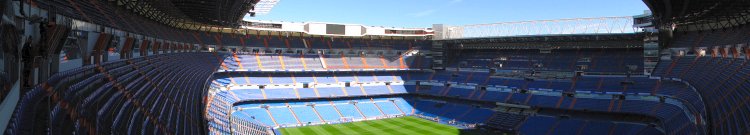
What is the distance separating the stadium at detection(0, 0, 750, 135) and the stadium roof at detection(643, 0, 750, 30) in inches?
4.0

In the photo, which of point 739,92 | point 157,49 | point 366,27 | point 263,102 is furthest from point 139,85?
point 366,27

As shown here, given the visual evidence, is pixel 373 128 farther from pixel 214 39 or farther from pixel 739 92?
pixel 739 92

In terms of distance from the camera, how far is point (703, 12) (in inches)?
1025

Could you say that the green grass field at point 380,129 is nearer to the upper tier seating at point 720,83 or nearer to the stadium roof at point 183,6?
the stadium roof at point 183,6

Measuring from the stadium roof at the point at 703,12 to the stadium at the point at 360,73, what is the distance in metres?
0.10

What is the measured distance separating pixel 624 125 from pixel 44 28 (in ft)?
105

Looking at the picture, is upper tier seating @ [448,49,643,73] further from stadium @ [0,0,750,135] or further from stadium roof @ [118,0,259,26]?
stadium roof @ [118,0,259,26]

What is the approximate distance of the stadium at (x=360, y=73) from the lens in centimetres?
866

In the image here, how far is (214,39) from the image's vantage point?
43.7 metres

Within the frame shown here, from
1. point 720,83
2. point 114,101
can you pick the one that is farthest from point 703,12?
point 114,101

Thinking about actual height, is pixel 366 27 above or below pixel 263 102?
above

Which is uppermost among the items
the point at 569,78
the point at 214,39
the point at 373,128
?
the point at 214,39

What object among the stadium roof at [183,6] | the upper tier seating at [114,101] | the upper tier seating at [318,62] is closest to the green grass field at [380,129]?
the stadium roof at [183,6]

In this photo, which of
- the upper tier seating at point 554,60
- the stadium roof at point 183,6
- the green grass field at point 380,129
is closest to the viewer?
the stadium roof at point 183,6
